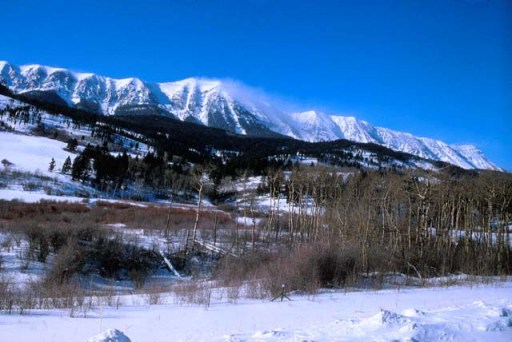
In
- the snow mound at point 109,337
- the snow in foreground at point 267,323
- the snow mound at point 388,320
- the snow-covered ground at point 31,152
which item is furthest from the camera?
the snow-covered ground at point 31,152

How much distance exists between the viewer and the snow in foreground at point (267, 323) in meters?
7.23

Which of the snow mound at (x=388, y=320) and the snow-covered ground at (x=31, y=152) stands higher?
the snow-covered ground at (x=31, y=152)

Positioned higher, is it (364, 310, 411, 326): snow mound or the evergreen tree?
the evergreen tree

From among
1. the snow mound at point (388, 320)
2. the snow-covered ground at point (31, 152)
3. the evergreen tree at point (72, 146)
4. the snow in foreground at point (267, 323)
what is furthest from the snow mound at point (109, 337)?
the evergreen tree at point (72, 146)

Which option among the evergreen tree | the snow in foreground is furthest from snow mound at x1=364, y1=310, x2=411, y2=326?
the evergreen tree

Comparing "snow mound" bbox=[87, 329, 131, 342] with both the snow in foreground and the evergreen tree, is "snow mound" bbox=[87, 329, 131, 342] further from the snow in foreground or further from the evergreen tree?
the evergreen tree

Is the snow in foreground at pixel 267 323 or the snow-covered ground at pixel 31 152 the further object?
the snow-covered ground at pixel 31 152

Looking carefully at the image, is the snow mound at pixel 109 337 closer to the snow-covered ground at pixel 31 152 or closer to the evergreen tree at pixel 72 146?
the snow-covered ground at pixel 31 152

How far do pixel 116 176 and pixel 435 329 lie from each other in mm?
84853

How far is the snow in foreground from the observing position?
723 centimetres

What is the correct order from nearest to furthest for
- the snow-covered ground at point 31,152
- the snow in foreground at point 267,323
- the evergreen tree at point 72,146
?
the snow in foreground at point 267,323 < the snow-covered ground at point 31,152 < the evergreen tree at point 72,146

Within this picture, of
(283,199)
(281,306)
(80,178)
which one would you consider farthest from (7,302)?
(80,178)

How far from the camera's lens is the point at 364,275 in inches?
778

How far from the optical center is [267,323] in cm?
916
